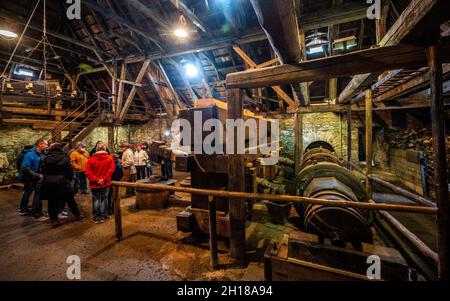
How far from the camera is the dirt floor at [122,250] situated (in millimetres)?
2912

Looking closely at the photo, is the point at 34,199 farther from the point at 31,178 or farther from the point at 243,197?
the point at 243,197

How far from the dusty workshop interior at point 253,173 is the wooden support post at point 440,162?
12 mm

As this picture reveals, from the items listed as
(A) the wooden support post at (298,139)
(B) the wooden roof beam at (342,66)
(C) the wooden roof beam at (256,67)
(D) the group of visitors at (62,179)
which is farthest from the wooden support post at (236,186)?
(A) the wooden support post at (298,139)

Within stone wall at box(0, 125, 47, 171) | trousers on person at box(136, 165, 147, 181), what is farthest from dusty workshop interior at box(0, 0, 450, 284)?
trousers on person at box(136, 165, 147, 181)

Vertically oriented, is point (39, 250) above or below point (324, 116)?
below

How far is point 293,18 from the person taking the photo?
73.0 inches

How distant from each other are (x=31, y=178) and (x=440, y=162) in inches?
326

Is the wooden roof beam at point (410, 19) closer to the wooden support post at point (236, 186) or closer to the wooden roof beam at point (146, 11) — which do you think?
the wooden support post at point (236, 186)

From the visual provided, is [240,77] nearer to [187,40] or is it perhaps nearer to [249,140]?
[249,140]

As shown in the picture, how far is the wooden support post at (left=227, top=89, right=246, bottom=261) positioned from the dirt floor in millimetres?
284

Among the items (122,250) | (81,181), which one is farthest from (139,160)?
(122,250)
